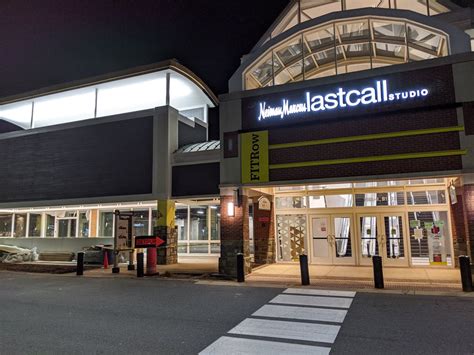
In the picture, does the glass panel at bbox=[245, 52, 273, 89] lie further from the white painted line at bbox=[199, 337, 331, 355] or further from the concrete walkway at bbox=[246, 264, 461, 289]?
the white painted line at bbox=[199, 337, 331, 355]

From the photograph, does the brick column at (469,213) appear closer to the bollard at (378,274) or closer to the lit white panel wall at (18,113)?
the bollard at (378,274)

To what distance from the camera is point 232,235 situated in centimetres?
1338

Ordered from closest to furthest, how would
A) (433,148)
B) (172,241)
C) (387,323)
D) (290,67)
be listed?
(387,323) → (433,148) → (290,67) → (172,241)

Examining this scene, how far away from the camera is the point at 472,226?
10.6 m

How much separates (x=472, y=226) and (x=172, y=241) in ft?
40.5

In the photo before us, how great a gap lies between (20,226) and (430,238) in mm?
25471

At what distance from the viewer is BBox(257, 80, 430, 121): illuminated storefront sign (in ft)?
38.9

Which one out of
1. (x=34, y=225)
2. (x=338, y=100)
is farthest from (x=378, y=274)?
(x=34, y=225)

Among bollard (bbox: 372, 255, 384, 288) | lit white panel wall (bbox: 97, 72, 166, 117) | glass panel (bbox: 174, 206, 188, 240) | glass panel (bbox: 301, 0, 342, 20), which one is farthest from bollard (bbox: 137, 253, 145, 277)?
glass panel (bbox: 301, 0, 342, 20)

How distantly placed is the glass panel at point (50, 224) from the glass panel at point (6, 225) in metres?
3.16

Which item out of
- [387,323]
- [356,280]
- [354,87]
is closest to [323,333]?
[387,323]

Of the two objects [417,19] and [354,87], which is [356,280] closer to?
[354,87]

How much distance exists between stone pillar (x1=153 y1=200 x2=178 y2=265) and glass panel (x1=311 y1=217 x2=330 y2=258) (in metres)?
6.75

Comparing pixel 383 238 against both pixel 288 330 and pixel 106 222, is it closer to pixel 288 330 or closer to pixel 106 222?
pixel 288 330
